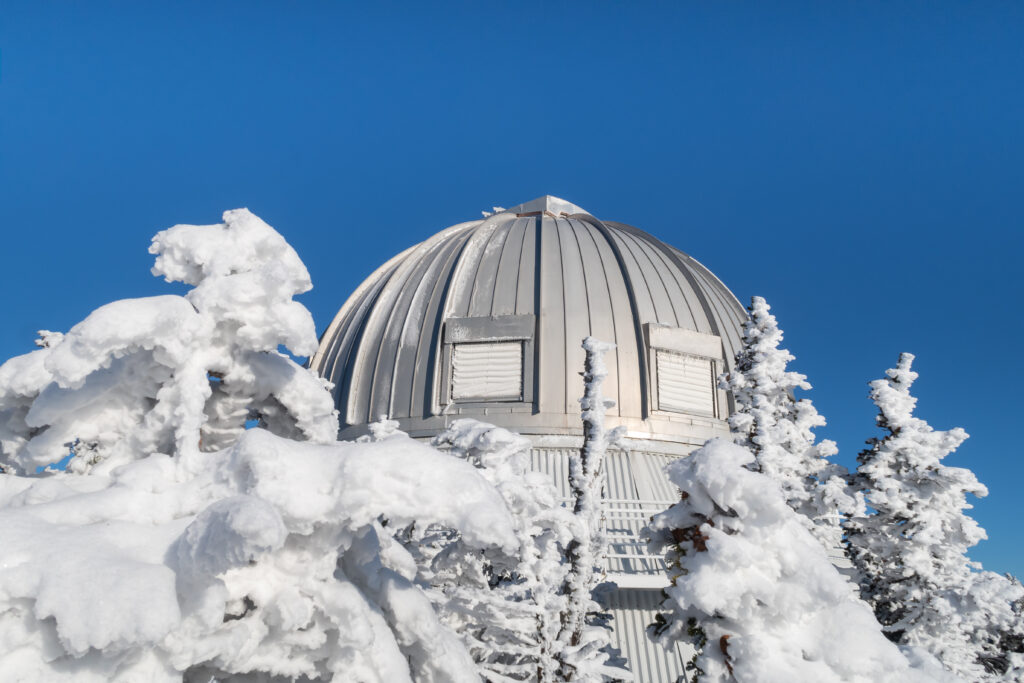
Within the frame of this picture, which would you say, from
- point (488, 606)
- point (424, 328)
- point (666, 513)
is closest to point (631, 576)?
point (488, 606)

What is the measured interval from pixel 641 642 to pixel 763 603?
21.2 ft

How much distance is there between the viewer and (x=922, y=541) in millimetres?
8633

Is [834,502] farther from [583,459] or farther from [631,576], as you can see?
[583,459]

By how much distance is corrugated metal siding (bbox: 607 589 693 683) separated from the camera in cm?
948

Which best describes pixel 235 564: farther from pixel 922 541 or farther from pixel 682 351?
pixel 682 351

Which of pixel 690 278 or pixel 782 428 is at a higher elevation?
pixel 690 278

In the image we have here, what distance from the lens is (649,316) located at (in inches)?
587

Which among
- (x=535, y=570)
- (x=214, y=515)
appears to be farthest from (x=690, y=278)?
(x=214, y=515)

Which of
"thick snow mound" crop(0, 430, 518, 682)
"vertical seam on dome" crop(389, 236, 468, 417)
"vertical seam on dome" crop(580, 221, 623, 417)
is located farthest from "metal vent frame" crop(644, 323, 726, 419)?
"thick snow mound" crop(0, 430, 518, 682)

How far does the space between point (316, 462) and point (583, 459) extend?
2.92 metres

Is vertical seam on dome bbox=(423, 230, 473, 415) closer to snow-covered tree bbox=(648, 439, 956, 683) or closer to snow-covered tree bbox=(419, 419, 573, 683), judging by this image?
snow-covered tree bbox=(419, 419, 573, 683)

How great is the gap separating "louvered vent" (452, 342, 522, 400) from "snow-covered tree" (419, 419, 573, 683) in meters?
6.64

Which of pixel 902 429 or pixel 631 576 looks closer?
pixel 902 429

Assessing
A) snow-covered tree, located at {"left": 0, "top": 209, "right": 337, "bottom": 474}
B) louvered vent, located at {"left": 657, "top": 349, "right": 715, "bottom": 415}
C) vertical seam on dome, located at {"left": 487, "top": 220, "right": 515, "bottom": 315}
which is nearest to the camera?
snow-covered tree, located at {"left": 0, "top": 209, "right": 337, "bottom": 474}
